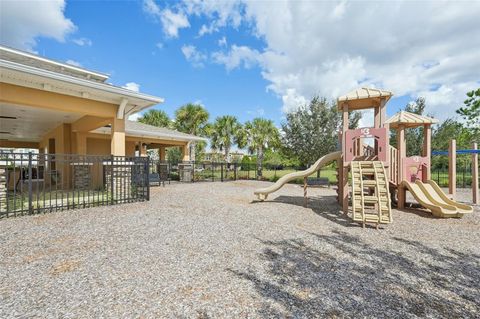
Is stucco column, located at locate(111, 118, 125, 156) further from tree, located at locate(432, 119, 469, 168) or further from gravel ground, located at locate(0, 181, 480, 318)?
tree, located at locate(432, 119, 469, 168)

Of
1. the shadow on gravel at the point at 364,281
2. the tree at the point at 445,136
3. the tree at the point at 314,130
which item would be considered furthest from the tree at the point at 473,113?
the shadow on gravel at the point at 364,281

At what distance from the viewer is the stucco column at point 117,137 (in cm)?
855

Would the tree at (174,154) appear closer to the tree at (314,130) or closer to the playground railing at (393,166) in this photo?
the tree at (314,130)

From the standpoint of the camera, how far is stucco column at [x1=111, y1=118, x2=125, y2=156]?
855 centimetres

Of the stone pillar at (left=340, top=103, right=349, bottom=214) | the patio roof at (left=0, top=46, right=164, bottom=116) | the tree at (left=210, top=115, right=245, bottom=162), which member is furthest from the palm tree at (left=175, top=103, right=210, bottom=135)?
the stone pillar at (left=340, top=103, right=349, bottom=214)

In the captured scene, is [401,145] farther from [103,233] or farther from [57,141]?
[57,141]

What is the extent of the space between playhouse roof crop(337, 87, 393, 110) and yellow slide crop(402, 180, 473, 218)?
2.73m

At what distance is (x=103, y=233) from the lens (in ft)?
15.6

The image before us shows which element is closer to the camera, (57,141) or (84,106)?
(84,106)

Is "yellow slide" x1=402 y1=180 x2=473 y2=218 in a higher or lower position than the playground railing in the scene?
lower

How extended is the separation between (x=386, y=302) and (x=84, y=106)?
9.14 metres

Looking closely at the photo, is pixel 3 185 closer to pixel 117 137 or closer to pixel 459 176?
pixel 117 137

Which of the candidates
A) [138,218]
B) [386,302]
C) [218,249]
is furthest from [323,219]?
[138,218]

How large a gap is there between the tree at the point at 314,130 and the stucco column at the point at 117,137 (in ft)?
38.8
